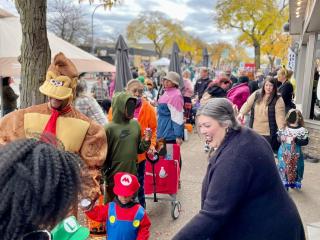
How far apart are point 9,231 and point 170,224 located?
140 inches

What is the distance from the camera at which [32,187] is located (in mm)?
1136

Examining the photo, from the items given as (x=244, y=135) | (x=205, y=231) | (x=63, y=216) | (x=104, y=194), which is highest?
(x=244, y=135)

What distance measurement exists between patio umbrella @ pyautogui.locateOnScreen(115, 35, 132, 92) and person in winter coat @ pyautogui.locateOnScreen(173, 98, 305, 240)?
637 cm

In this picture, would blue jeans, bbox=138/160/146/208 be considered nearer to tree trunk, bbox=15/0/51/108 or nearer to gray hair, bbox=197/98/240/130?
tree trunk, bbox=15/0/51/108

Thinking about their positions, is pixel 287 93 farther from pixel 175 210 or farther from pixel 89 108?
pixel 89 108

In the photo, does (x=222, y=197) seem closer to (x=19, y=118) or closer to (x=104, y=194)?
(x=19, y=118)

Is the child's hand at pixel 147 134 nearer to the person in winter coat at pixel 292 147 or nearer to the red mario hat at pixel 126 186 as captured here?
the red mario hat at pixel 126 186

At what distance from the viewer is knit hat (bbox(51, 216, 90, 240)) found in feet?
4.36

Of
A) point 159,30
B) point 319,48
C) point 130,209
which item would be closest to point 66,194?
point 130,209

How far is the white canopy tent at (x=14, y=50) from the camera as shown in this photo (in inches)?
224

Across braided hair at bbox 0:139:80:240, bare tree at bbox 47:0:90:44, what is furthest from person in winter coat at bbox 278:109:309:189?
bare tree at bbox 47:0:90:44

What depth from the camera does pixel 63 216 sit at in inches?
49.5

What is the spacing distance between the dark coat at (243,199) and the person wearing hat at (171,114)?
3497 mm

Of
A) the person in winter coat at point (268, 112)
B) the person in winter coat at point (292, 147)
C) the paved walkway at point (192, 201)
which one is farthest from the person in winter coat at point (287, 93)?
the person in winter coat at point (292, 147)
